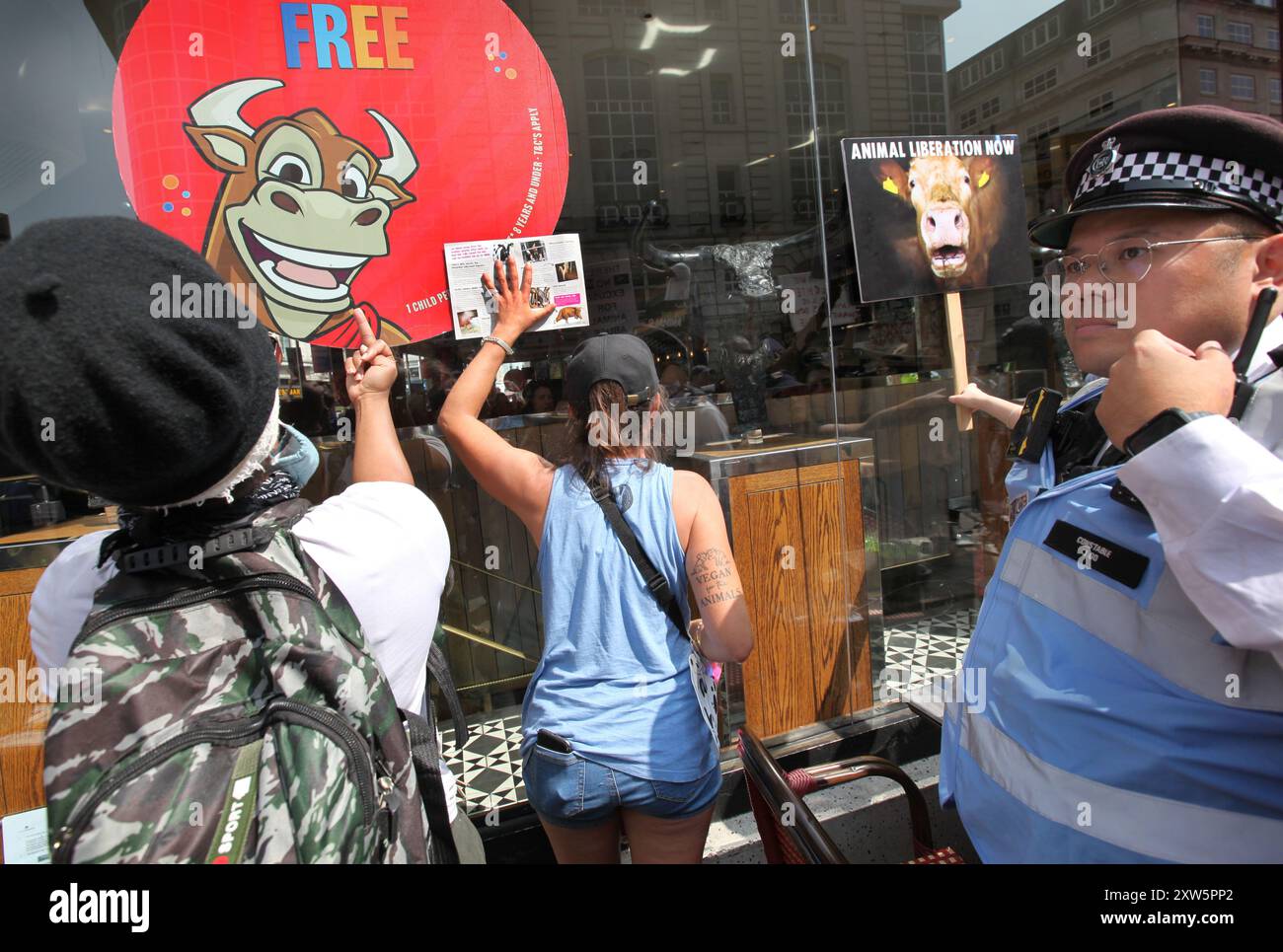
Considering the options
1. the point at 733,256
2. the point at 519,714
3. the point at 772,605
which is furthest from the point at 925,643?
the point at 733,256

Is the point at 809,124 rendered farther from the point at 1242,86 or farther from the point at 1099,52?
the point at 1242,86

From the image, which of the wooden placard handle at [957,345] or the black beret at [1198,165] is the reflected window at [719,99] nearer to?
the wooden placard handle at [957,345]

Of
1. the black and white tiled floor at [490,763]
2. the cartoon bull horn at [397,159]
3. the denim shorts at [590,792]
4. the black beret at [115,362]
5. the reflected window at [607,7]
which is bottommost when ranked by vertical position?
the black and white tiled floor at [490,763]

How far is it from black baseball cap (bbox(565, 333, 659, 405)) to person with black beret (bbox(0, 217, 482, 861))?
92cm

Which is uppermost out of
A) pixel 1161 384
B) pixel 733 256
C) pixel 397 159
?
pixel 397 159

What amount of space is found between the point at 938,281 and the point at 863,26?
4.14 ft

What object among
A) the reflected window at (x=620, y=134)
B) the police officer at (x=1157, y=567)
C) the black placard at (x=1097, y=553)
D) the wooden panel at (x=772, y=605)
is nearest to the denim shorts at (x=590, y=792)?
the police officer at (x=1157, y=567)

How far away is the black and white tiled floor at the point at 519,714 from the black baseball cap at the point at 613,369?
181 centimetres

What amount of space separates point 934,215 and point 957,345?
2.09 ft

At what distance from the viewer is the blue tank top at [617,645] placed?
71.2 inches

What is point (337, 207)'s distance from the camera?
239 centimetres

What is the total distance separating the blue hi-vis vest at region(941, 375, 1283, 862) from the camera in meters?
1.07

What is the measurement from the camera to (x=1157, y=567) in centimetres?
112
